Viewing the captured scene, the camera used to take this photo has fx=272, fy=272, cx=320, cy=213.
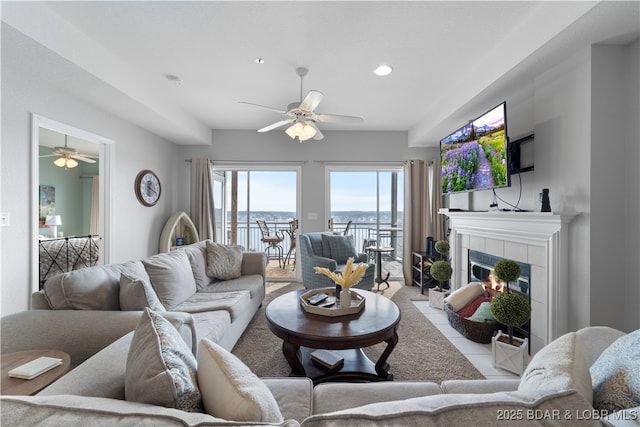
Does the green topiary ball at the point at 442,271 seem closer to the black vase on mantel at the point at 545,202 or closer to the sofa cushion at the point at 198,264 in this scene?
the black vase on mantel at the point at 545,202

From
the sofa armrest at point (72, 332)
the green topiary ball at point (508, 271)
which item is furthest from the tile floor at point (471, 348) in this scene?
the sofa armrest at point (72, 332)

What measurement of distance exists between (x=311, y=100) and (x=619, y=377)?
7.60ft

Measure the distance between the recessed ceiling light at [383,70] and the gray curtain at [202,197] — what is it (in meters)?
3.12

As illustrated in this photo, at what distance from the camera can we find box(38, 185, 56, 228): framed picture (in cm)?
532

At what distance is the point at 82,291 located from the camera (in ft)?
5.23

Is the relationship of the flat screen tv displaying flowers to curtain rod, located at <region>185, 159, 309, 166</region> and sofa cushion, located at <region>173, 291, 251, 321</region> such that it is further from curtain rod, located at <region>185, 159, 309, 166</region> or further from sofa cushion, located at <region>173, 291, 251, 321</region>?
sofa cushion, located at <region>173, 291, 251, 321</region>

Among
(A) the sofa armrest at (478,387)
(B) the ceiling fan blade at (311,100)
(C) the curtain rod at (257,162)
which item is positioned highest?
(B) the ceiling fan blade at (311,100)

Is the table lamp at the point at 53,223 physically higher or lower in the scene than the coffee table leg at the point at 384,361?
higher

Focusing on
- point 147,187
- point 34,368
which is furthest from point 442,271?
point 147,187

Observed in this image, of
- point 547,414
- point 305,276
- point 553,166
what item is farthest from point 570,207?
point 305,276

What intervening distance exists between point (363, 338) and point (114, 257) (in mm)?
3162

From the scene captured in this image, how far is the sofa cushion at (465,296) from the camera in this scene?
9.30ft

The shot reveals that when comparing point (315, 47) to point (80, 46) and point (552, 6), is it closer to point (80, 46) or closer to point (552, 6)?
point (552, 6)

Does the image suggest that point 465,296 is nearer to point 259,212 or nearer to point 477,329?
point 477,329
